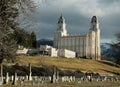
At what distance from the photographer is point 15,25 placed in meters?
21.4

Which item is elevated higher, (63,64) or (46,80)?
(46,80)

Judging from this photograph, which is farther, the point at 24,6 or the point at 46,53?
the point at 46,53

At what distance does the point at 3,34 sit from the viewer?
19.7 m

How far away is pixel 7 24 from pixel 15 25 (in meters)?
0.63

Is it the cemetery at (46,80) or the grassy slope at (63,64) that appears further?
the grassy slope at (63,64)

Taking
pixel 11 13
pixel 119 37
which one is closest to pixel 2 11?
pixel 11 13

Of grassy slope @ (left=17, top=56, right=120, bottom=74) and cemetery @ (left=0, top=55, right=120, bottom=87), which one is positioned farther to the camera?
grassy slope @ (left=17, top=56, right=120, bottom=74)

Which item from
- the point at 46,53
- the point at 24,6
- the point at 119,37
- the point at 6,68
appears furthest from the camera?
the point at 46,53

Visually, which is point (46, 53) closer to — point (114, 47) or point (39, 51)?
point (39, 51)

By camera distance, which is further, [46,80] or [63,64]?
[63,64]

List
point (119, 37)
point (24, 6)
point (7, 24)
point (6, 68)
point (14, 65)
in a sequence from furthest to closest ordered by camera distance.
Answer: point (119, 37) → point (14, 65) → point (6, 68) → point (7, 24) → point (24, 6)

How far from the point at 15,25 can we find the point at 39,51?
579 feet

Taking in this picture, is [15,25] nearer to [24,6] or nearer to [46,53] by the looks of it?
[24,6]

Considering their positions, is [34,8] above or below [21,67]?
above
